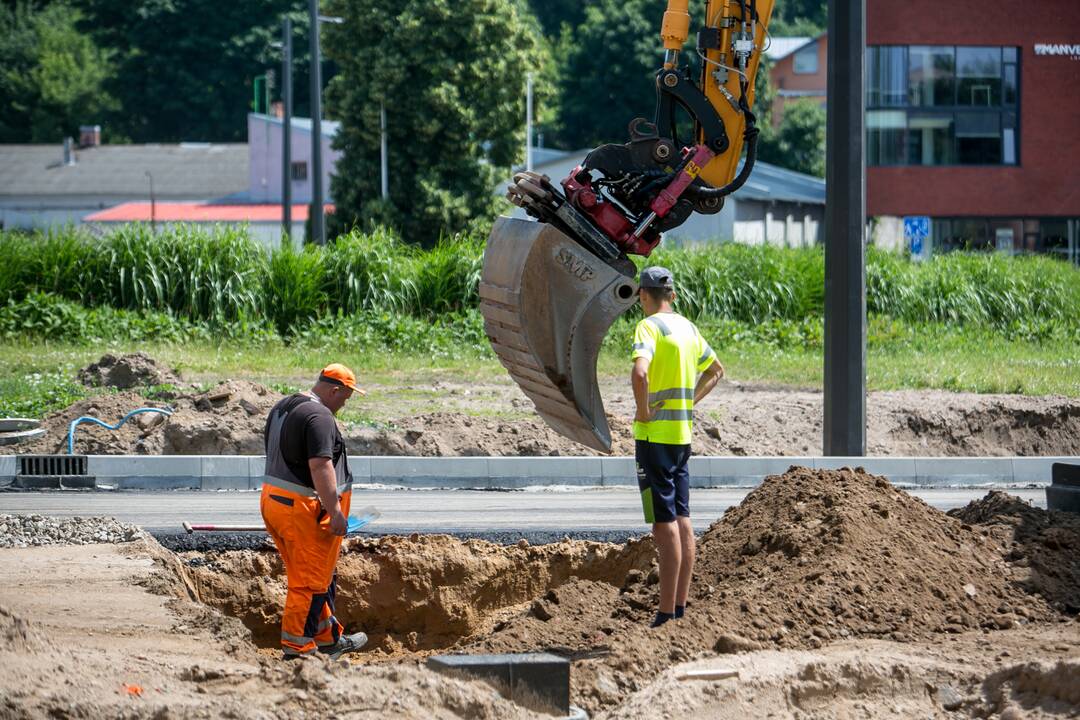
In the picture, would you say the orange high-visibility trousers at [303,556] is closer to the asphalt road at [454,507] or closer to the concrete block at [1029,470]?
the asphalt road at [454,507]

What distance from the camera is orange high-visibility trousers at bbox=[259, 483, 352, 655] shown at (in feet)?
24.4

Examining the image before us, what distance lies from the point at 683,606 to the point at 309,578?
79.5 inches

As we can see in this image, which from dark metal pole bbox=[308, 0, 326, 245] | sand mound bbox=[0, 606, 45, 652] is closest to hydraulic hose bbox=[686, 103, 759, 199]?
sand mound bbox=[0, 606, 45, 652]

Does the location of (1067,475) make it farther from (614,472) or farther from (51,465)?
(51,465)

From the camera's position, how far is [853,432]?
13188mm

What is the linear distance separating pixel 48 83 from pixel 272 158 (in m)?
23.2

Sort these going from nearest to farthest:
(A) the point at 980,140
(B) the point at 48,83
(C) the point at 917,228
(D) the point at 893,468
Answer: (D) the point at 893,468 → (C) the point at 917,228 → (A) the point at 980,140 → (B) the point at 48,83

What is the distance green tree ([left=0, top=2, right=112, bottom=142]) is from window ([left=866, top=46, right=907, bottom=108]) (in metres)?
46.7

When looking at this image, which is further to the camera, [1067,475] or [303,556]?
[1067,475]

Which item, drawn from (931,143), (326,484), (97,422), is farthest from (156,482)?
(931,143)

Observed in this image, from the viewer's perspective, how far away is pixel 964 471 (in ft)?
45.4

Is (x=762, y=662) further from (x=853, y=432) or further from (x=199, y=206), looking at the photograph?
(x=199, y=206)

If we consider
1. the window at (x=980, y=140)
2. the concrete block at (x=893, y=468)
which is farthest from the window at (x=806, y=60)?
the concrete block at (x=893, y=468)

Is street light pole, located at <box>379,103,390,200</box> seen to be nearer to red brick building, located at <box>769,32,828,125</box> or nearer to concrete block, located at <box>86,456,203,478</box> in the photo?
concrete block, located at <box>86,456,203,478</box>
